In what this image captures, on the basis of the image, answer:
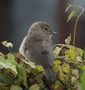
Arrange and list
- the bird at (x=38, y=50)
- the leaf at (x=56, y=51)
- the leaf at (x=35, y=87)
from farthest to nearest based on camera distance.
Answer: the bird at (x=38, y=50)
the leaf at (x=56, y=51)
the leaf at (x=35, y=87)

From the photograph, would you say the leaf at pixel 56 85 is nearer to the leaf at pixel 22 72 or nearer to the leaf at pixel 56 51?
the leaf at pixel 22 72

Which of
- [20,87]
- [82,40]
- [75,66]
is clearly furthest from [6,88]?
[82,40]

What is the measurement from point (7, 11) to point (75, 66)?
381 cm

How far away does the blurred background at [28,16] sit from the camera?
532 centimetres

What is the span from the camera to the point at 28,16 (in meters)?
5.55

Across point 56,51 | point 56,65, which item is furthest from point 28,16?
point 56,65

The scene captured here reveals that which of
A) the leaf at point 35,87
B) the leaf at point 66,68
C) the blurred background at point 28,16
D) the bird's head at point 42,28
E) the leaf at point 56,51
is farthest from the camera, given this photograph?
the blurred background at point 28,16

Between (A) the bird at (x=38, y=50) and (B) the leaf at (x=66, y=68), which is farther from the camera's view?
(A) the bird at (x=38, y=50)

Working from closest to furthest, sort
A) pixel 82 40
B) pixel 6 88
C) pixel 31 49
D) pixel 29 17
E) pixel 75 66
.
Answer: pixel 6 88, pixel 75 66, pixel 31 49, pixel 82 40, pixel 29 17

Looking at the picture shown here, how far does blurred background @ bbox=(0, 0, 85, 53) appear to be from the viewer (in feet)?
17.5

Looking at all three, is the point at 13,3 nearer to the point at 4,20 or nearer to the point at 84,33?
the point at 4,20

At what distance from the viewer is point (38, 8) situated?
558 cm

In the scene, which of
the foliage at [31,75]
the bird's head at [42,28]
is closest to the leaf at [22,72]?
the foliage at [31,75]

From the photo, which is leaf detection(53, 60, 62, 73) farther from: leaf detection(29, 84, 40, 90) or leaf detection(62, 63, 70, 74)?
leaf detection(29, 84, 40, 90)
